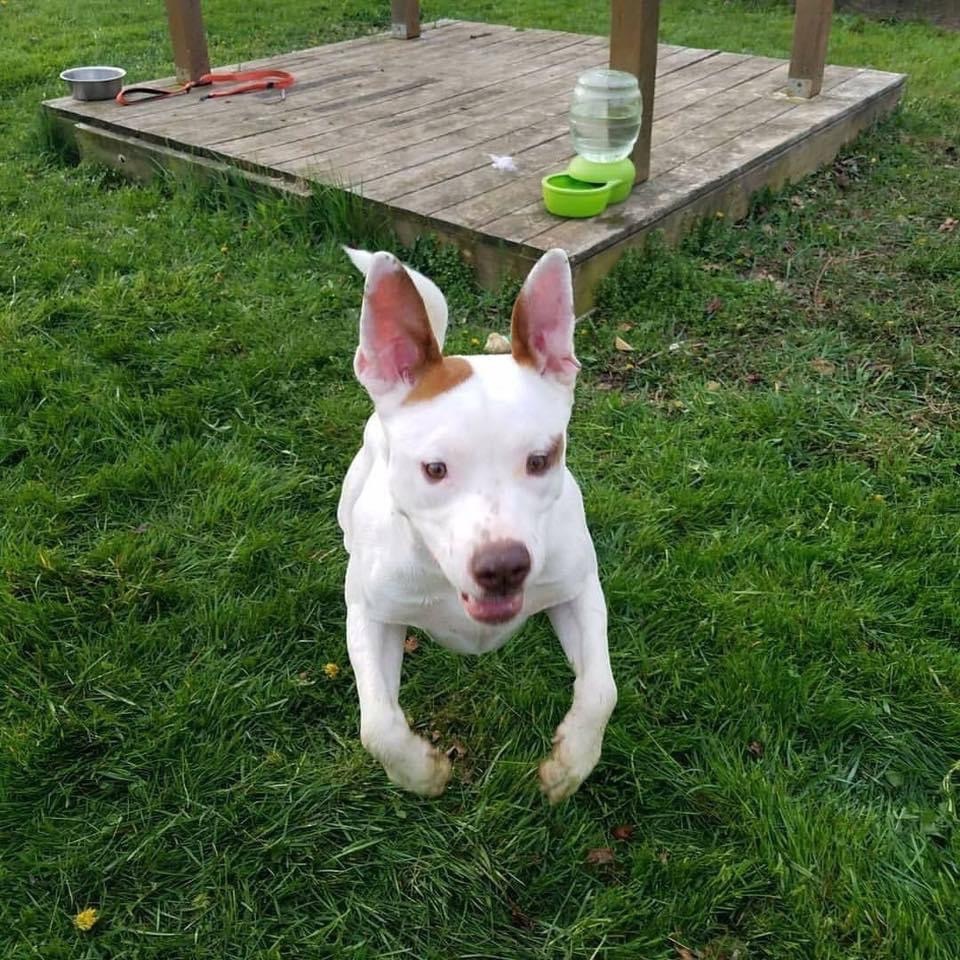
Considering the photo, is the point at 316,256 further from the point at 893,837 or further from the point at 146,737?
the point at 893,837

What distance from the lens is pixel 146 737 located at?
253cm

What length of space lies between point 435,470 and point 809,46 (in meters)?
5.81

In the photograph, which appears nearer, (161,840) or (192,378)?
(161,840)

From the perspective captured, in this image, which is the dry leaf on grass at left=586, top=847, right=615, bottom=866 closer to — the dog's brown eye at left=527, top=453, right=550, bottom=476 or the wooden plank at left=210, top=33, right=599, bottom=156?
the dog's brown eye at left=527, top=453, right=550, bottom=476

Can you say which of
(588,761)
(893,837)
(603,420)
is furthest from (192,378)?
(893,837)

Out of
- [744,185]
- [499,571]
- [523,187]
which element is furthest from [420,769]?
[744,185]

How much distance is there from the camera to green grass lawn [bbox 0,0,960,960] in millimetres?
2189

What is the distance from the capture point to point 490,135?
19.3ft

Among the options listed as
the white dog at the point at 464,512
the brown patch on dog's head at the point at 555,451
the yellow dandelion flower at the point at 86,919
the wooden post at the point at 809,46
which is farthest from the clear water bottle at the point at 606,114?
the yellow dandelion flower at the point at 86,919

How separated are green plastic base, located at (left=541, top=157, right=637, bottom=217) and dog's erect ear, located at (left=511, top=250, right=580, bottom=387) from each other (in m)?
2.71

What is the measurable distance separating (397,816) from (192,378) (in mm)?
2246

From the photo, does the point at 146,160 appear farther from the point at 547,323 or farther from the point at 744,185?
the point at 547,323

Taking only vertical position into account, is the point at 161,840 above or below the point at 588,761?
below

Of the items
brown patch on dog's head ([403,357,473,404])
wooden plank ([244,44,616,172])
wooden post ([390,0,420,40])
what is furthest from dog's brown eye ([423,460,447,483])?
wooden post ([390,0,420,40])
